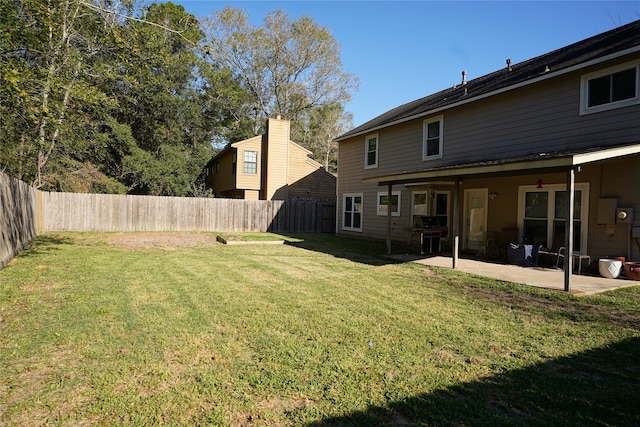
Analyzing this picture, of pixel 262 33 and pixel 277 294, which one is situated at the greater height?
pixel 262 33

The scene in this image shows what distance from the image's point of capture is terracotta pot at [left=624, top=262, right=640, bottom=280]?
24.7ft

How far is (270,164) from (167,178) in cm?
792

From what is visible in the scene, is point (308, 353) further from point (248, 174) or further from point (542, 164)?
point (248, 174)

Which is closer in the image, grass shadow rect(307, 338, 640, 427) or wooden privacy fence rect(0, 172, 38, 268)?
grass shadow rect(307, 338, 640, 427)

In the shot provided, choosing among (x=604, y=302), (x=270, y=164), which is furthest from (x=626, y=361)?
(x=270, y=164)

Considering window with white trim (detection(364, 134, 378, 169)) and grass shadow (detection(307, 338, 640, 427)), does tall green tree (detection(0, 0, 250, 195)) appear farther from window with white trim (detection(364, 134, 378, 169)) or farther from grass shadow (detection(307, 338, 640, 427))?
window with white trim (detection(364, 134, 378, 169))

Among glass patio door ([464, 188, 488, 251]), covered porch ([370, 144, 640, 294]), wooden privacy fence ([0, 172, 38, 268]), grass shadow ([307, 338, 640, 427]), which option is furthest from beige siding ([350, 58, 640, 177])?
wooden privacy fence ([0, 172, 38, 268])

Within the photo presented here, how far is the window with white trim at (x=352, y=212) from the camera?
17.1 meters

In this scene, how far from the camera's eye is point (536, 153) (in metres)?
9.55

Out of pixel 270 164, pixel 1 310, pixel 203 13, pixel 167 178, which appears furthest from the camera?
pixel 203 13

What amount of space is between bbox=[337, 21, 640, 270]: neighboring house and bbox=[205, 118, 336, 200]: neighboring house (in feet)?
32.7

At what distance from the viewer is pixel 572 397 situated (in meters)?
3.07

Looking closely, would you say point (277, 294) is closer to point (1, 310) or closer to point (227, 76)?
point (1, 310)

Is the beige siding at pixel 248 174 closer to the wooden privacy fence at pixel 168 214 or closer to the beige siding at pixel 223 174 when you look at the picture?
the beige siding at pixel 223 174
